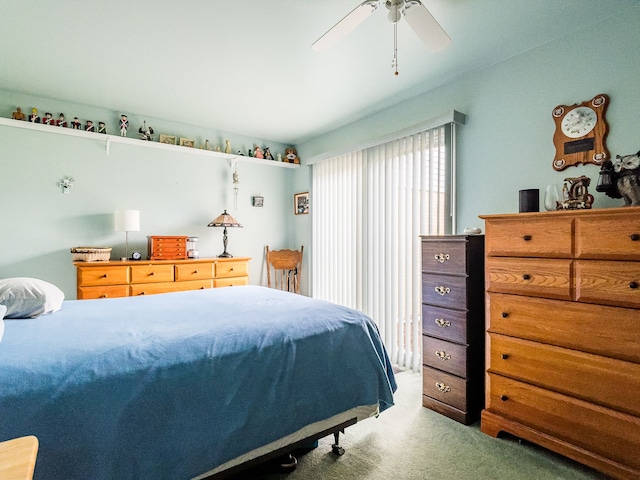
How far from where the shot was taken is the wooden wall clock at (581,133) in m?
2.09

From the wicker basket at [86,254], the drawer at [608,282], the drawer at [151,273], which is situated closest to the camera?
the drawer at [608,282]

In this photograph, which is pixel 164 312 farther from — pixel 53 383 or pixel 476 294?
pixel 476 294

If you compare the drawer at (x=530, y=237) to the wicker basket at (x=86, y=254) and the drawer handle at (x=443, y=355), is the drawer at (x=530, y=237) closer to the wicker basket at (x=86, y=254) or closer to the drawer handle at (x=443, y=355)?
the drawer handle at (x=443, y=355)

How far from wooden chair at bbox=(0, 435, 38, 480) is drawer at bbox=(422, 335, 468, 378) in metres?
2.21

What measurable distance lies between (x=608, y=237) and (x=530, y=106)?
1.20 metres

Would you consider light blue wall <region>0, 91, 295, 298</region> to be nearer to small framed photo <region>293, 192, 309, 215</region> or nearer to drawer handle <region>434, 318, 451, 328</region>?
small framed photo <region>293, 192, 309, 215</region>

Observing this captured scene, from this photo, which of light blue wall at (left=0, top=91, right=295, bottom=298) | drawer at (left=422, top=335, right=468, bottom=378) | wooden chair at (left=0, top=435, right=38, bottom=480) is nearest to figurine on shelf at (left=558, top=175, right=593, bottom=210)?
drawer at (left=422, top=335, right=468, bottom=378)

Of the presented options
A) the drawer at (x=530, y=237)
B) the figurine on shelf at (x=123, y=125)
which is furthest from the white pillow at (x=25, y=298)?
the drawer at (x=530, y=237)

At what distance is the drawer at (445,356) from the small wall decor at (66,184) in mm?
3659

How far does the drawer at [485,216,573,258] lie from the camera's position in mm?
1812

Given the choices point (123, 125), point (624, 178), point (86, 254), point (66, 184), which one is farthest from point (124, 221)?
point (624, 178)

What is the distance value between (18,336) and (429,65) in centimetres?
303

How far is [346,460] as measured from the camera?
1847mm

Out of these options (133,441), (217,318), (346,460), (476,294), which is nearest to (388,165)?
(476,294)
